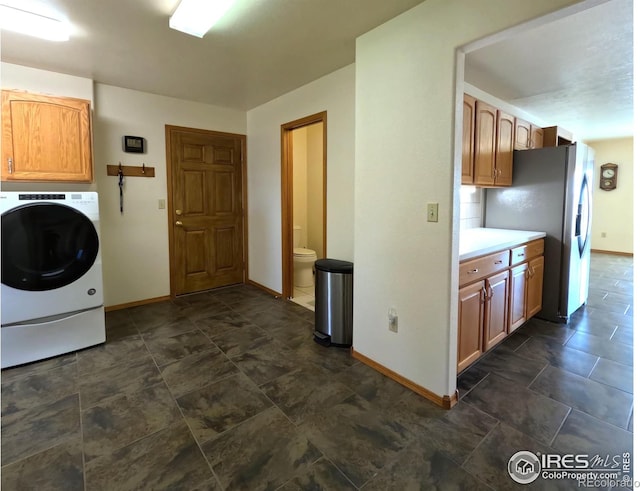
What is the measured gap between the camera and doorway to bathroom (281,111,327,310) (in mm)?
3740

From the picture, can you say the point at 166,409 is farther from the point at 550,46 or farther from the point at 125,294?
the point at 550,46

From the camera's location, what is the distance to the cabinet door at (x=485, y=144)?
2752mm

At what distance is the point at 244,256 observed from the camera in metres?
4.44

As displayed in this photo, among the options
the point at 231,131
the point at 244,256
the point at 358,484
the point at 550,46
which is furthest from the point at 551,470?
the point at 231,131

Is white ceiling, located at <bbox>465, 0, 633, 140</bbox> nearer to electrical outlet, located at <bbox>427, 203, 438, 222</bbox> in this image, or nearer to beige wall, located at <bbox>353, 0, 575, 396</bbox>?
beige wall, located at <bbox>353, 0, 575, 396</bbox>

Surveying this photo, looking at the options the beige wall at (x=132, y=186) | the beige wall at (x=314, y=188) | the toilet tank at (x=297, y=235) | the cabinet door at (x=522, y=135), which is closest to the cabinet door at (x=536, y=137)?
the cabinet door at (x=522, y=135)

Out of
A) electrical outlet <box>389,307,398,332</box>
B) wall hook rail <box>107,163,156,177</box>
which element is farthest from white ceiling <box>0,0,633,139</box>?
electrical outlet <box>389,307,398,332</box>

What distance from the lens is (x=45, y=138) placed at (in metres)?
2.57

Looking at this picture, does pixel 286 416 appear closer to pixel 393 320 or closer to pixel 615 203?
pixel 393 320

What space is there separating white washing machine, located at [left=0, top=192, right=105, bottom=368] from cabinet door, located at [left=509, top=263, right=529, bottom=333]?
10.8ft

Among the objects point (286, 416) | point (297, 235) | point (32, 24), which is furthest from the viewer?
point (297, 235)

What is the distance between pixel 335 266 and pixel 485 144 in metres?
1.70

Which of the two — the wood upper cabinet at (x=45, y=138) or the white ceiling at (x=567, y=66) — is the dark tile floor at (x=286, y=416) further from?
the white ceiling at (x=567, y=66)

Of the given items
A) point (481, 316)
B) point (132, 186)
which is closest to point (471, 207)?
point (481, 316)
